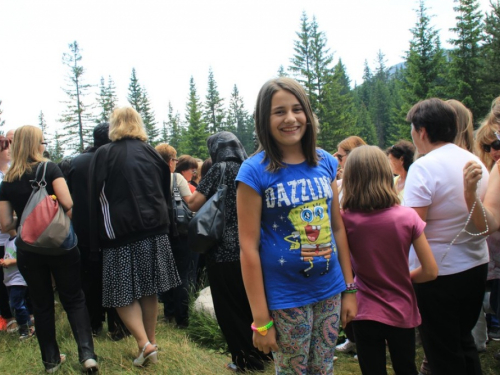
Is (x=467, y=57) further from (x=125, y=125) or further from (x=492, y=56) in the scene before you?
(x=125, y=125)

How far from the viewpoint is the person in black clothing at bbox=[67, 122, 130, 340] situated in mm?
4434

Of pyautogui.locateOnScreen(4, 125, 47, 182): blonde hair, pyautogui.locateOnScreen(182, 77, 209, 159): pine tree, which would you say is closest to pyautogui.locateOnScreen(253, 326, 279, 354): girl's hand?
pyautogui.locateOnScreen(4, 125, 47, 182): blonde hair

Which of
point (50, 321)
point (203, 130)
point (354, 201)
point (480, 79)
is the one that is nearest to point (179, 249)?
point (50, 321)

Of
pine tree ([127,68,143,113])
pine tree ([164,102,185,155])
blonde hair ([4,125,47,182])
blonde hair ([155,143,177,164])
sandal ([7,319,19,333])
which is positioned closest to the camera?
blonde hair ([4,125,47,182])

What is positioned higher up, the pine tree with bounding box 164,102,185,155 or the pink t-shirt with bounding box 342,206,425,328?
the pine tree with bounding box 164,102,185,155

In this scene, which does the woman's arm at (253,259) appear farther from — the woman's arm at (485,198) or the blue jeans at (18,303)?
the blue jeans at (18,303)

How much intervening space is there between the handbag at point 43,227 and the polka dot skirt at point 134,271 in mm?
376

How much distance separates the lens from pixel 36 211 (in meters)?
3.41

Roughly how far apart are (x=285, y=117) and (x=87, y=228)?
3.22 m

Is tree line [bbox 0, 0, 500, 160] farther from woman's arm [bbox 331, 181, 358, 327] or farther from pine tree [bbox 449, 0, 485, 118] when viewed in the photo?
woman's arm [bbox 331, 181, 358, 327]

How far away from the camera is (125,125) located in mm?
3713

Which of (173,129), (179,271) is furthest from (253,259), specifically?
(173,129)

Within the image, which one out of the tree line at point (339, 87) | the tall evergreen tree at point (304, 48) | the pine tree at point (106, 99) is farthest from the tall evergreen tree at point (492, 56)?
the pine tree at point (106, 99)

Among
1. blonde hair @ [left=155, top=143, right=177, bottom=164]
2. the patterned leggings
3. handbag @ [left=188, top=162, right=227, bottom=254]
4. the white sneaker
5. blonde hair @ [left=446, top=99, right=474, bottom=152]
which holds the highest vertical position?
blonde hair @ [left=155, top=143, right=177, bottom=164]
